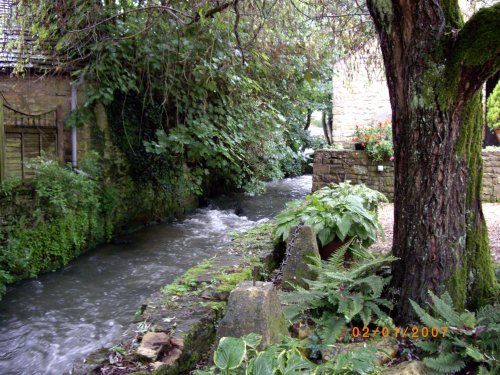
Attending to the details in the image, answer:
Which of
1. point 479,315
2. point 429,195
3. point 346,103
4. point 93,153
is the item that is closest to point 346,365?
point 479,315

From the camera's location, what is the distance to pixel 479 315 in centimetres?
295

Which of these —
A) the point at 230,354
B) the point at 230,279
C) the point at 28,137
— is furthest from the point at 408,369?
the point at 28,137

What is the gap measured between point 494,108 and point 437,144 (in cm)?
918

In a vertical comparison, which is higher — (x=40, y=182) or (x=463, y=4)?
(x=463, y=4)

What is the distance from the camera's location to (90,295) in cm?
612

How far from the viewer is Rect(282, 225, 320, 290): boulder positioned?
4.05 m

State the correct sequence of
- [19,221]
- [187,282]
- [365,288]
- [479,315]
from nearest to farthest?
1. [479,315]
2. [365,288]
3. [187,282]
4. [19,221]

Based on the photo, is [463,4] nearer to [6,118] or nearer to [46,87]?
[46,87]

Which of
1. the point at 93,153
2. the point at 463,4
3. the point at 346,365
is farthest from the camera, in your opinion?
the point at 463,4

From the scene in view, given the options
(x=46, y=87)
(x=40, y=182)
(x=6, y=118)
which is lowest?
(x=40, y=182)

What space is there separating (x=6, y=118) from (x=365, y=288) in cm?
672

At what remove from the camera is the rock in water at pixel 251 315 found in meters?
2.52

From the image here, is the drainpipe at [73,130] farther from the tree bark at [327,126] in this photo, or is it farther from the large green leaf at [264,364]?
the tree bark at [327,126]

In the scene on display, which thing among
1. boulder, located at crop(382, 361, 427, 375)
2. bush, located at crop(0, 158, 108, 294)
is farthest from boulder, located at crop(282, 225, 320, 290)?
bush, located at crop(0, 158, 108, 294)
